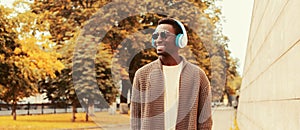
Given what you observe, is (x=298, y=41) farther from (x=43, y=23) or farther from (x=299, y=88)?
(x=43, y=23)

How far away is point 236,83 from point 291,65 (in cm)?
10149

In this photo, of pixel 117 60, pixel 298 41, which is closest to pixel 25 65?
pixel 117 60

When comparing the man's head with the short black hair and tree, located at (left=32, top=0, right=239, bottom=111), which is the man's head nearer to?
the short black hair

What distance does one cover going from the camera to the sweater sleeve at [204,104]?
402cm

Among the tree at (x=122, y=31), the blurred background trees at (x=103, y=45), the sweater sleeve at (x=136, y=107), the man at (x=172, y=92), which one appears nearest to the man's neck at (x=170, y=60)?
the man at (x=172, y=92)

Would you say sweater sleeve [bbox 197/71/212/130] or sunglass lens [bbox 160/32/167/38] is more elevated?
sunglass lens [bbox 160/32/167/38]

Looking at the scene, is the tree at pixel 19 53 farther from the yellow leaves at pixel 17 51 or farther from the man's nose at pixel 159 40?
the man's nose at pixel 159 40

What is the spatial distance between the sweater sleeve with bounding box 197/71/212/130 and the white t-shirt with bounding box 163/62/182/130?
0.57ft

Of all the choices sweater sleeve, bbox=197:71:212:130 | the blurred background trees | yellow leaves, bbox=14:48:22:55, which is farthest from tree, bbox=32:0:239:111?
sweater sleeve, bbox=197:71:212:130

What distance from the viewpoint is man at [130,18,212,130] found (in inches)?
155

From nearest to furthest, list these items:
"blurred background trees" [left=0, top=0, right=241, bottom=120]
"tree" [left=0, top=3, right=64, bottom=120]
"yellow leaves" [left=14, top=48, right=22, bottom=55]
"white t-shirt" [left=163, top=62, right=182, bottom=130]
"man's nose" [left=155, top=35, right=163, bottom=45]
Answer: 1. "man's nose" [left=155, top=35, right=163, bottom=45]
2. "white t-shirt" [left=163, top=62, right=182, bottom=130]
3. "tree" [left=0, top=3, right=64, bottom=120]
4. "yellow leaves" [left=14, top=48, right=22, bottom=55]
5. "blurred background trees" [left=0, top=0, right=241, bottom=120]

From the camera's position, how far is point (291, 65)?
363cm

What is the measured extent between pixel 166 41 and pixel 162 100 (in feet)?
1.31

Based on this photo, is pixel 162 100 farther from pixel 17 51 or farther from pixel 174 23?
pixel 17 51
